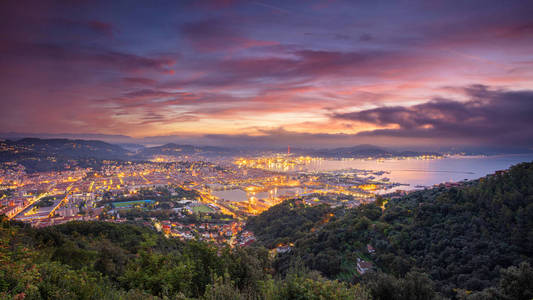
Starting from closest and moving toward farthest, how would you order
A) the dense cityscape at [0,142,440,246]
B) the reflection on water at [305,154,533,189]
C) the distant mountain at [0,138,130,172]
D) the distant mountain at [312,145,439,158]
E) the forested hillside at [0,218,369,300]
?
the forested hillside at [0,218,369,300] → the dense cityscape at [0,142,440,246] → the distant mountain at [0,138,130,172] → the reflection on water at [305,154,533,189] → the distant mountain at [312,145,439,158]

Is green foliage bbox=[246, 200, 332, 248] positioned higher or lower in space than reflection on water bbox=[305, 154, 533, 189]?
lower

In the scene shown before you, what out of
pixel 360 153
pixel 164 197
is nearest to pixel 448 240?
pixel 164 197

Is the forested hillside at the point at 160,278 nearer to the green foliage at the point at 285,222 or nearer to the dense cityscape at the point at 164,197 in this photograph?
the dense cityscape at the point at 164,197

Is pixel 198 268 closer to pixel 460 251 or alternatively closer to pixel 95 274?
pixel 95 274

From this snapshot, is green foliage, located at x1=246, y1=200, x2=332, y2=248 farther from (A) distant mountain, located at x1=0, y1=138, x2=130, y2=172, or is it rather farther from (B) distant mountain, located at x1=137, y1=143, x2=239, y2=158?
(B) distant mountain, located at x1=137, y1=143, x2=239, y2=158

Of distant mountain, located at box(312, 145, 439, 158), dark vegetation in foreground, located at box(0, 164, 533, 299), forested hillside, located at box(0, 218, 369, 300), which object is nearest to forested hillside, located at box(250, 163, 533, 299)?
dark vegetation in foreground, located at box(0, 164, 533, 299)
